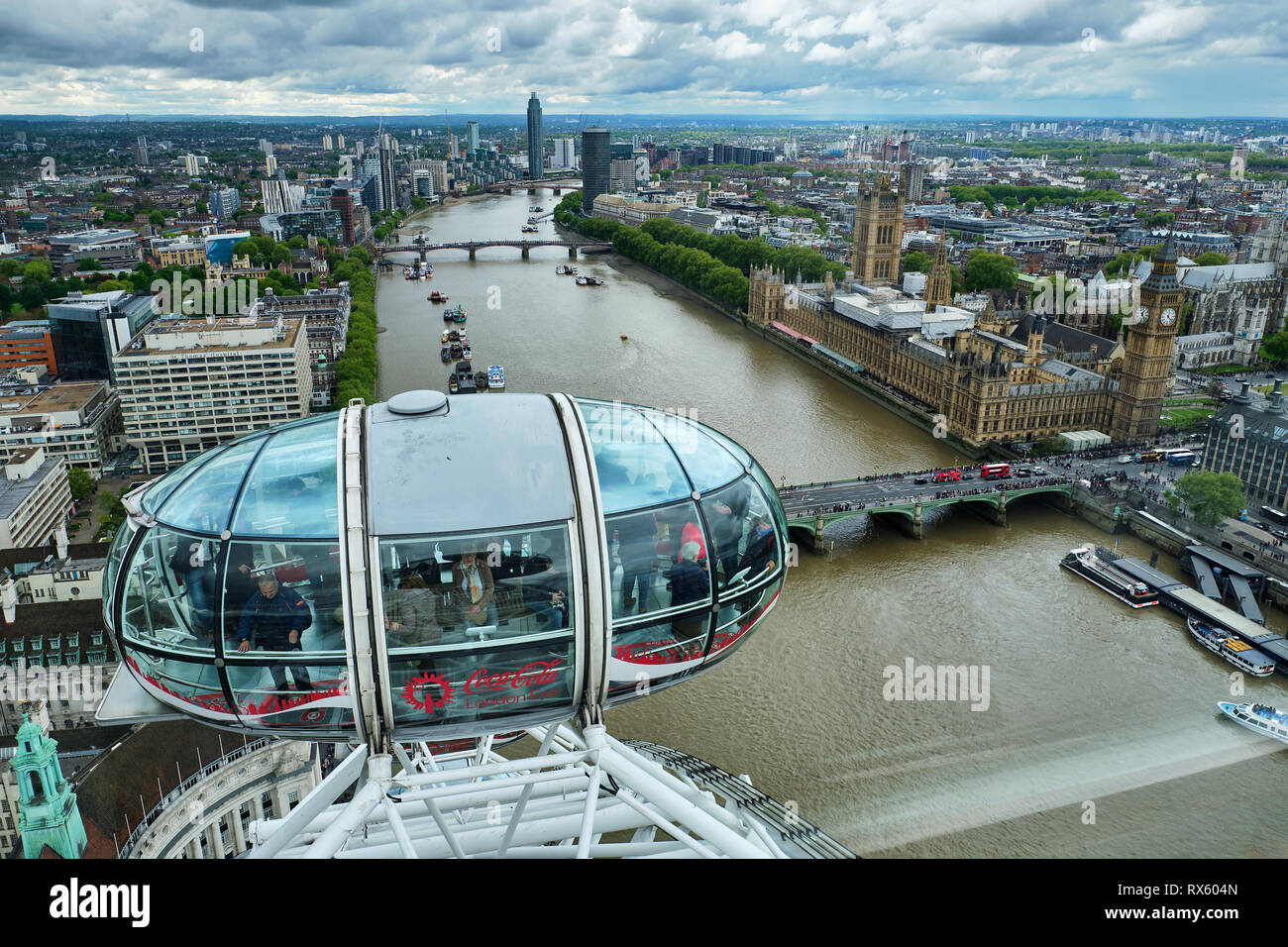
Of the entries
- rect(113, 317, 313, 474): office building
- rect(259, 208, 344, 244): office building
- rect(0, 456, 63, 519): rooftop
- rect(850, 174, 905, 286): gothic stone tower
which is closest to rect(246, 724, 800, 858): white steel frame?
rect(0, 456, 63, 519): rooftop

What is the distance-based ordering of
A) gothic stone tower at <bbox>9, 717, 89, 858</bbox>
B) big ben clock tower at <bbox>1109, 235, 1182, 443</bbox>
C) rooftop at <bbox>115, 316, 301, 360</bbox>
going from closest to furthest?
1. gothic stone tower at <bbox>9, 717, 89, 858</bbox>
2. rooftop at <bbox>115, 316, 301, 360</bbox>
3. big ben clock tower at <bbox>1109, 235, 1182, 443</bbox>

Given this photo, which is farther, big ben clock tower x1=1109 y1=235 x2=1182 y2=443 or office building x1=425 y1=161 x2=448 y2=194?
office building x1=425 y1=161 x2=448 y2=194

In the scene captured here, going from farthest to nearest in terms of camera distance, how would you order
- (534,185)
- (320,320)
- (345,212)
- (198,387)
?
1. (534,185)
2. (345,212)
3. (320,320)
4. (198,387)

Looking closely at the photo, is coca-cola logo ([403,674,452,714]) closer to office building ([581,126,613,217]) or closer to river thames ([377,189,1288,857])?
river thames ([377,189,1288,857])

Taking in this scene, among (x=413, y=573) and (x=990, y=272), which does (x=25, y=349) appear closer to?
(x=413, y=573)

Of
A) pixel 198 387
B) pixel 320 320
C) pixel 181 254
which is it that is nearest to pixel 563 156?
pixel 181 254

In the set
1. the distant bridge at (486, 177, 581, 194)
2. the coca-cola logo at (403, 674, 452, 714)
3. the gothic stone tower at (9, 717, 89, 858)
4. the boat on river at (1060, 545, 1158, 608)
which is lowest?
the boat on river at (1060, 545, 1158, 608)

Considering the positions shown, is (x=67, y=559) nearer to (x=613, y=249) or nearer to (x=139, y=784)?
(x=139, y=784)

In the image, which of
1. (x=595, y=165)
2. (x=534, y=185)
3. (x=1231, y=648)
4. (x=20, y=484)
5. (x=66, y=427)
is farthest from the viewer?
(x=534, y=185)
